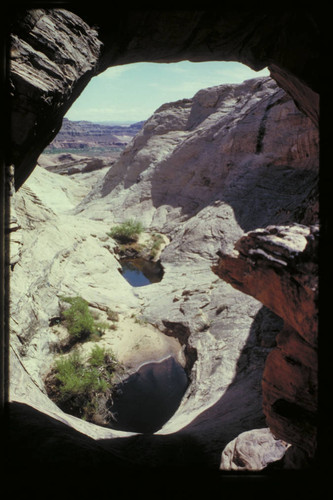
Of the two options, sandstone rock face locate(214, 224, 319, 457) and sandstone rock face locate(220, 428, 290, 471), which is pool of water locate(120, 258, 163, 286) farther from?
sandstone rock face locate(214, 224, 319, 457)

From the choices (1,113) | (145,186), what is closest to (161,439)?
(1,113)

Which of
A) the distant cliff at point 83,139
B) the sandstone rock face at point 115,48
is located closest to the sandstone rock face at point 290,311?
the sandstone rock face at point 115,48

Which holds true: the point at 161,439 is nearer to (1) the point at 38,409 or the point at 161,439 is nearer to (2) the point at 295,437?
(1) the point at 38,409

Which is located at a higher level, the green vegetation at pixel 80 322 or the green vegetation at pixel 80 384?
the green vegetation at pixel 80 322

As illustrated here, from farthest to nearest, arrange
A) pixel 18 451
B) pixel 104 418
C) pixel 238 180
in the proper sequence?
pixel 238 180, pixel 104 418, pixel 18 451

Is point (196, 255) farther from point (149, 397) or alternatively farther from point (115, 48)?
point (115, 48)

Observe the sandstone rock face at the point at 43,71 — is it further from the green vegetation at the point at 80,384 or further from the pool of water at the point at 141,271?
the pool of water at the point at 141,271
